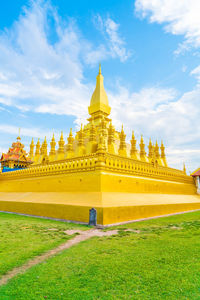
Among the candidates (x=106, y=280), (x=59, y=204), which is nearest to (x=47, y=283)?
A: (x=106, y=280)

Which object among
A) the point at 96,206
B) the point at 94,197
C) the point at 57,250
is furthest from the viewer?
the point at 94,197

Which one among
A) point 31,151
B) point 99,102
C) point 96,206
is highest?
point 99,102

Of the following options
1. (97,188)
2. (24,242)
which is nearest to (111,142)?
(97,188)

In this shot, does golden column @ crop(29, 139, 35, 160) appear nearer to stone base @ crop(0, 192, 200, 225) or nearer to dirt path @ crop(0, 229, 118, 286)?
stone base @ crop(0, 192, 200, 225)

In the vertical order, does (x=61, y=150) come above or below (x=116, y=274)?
above

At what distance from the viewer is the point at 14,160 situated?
76.8 feet

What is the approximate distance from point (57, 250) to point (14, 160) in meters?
19.8

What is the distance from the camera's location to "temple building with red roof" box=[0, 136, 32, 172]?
921 inches

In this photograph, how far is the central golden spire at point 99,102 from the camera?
2346 cm

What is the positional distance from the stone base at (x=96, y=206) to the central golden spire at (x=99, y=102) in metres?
12.5

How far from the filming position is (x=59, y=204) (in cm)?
1112

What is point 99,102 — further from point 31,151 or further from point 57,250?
point 57,250

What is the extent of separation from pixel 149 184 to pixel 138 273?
1109 cm

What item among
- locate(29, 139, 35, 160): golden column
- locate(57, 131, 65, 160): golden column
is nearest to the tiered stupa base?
locate(57, 131, 65, 160): golden column
